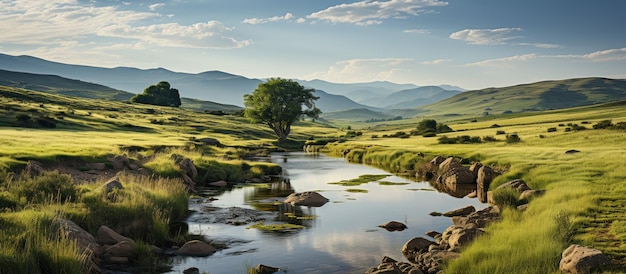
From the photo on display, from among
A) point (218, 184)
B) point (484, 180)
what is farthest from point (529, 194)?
point (218, 184)

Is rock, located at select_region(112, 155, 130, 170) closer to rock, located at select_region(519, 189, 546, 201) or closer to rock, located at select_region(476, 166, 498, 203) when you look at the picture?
rock, located at select_region(476, 166, 498, 203)

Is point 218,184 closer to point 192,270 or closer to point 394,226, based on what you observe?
point 394,226

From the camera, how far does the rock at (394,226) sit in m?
27.0

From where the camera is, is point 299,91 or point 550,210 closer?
point 550,210

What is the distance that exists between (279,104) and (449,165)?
77080mm

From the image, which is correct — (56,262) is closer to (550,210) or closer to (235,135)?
(550,210)

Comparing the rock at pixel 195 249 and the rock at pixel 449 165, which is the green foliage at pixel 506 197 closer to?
the rock at pixel 195 249

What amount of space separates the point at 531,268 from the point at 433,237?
10.1 metres

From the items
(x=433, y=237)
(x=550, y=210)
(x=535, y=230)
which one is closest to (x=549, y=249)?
(x=535, y=230)

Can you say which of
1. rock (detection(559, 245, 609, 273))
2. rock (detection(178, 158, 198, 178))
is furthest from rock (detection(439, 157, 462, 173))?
rock (detection(559, 245, 609, 273))

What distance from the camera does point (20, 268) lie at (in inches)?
563

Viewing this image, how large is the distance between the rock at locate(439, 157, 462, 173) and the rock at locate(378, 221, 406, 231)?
75.9 feet

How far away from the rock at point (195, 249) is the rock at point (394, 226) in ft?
33.7

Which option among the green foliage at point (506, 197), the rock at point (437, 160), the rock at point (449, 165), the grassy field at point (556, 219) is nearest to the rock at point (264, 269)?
the grassy field at point (556, 219)
